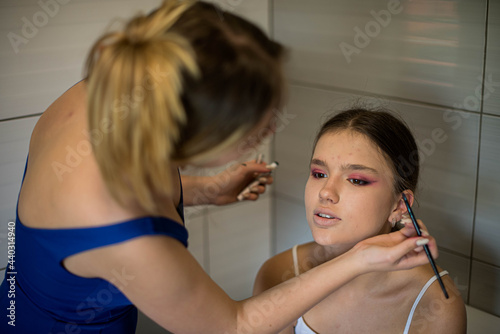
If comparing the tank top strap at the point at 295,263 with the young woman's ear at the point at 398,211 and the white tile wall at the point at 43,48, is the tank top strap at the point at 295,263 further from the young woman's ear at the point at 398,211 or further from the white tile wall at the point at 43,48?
the white tile wall at the point at 43,48

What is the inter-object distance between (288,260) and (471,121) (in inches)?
23.5

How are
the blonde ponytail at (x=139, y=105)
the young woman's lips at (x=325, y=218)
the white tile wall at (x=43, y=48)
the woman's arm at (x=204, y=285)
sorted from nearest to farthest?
the blonde ponytail at (x=139, y=105) → the woman's arm at (x=204, y=285) → the young woman's lips at (x=325, y=218) → the white tile wall at (x=43, y=48)

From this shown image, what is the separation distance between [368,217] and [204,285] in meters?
0.45

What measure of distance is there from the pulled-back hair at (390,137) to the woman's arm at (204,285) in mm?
270

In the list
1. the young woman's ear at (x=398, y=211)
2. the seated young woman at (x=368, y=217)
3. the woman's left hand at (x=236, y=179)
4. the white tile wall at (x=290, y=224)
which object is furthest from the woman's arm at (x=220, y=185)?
the white tile wall at (x=290, y=224)

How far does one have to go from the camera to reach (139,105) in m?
0.68

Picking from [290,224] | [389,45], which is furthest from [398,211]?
[290,224]

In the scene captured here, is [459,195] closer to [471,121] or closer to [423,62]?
[471,121]

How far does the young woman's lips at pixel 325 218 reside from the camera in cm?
113

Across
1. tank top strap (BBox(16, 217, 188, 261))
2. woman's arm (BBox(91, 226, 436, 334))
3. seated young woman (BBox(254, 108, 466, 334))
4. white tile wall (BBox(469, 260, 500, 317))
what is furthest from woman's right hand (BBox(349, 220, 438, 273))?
white tile wall (BBox(469, 260, 500, 317))

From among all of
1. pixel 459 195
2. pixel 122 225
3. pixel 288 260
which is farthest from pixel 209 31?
pixel 459 195

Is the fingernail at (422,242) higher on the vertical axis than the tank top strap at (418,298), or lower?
higher

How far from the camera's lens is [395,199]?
118cm

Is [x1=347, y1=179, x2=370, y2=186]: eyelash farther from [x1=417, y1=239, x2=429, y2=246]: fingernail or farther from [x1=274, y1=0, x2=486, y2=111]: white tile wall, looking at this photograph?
[x1=274, y1=0, x2=486, y2=111]: white tile wall
